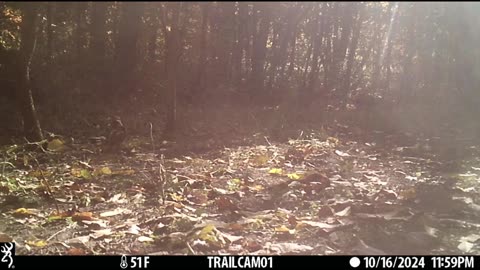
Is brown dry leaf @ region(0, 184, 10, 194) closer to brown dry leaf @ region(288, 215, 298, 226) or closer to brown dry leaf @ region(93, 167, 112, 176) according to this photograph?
brown dry leaf @ region(93, 167, 112, 176)

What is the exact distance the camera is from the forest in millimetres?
4477

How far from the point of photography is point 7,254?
145 inches

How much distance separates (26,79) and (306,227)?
568 centimetres

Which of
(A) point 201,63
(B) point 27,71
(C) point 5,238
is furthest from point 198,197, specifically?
(A) point 201,63

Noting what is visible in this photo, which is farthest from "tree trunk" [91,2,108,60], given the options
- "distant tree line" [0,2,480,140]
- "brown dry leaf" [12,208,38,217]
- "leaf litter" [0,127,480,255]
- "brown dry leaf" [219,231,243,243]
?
"brown dry leaf" [219,231,243,243]

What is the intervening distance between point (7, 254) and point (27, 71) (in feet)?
16.7

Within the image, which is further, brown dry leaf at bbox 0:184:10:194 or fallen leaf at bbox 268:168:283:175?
fallen leaf at bbox 268:168:283:175

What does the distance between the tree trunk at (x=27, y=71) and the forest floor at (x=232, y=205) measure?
39.4 inches

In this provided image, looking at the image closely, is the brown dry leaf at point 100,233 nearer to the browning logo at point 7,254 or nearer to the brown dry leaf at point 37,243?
the brown dry leaf at point 37,243

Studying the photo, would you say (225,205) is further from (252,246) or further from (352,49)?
(352,49)

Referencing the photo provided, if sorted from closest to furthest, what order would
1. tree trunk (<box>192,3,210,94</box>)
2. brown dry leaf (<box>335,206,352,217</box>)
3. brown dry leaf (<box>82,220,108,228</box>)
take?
brown dry leaf (<box>82,220,108,228</box>)
brown dry leaf (<box>335,206,352,217</box>)
tree trunk (<box>192,3,210,94</box>)

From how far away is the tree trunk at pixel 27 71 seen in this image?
7895mm

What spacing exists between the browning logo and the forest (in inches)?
3.7

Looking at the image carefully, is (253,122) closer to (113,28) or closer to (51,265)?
(113,28)
